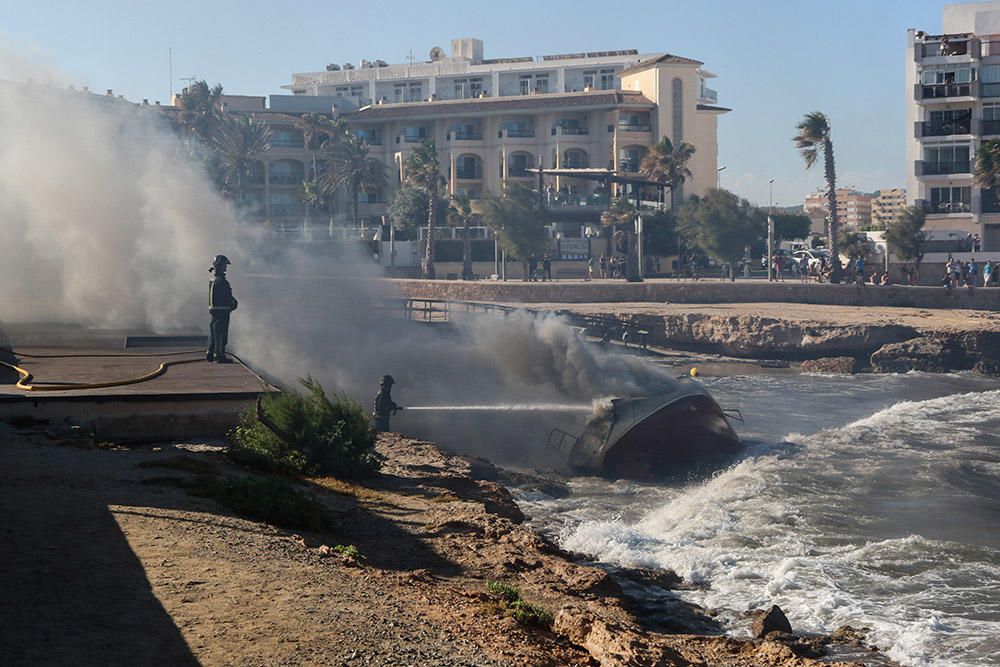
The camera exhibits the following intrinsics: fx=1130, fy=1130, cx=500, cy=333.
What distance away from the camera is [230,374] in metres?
19.1

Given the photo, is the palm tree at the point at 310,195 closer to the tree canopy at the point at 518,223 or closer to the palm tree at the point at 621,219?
the tree canopy at the point at 518,223

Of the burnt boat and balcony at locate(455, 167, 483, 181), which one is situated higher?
balcony at locate(455, 167, 483, 181)

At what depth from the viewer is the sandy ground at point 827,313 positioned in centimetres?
4425

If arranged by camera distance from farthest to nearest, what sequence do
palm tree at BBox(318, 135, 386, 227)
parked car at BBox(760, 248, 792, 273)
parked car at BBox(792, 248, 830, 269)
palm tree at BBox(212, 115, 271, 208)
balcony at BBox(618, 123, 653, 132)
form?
palm tree at BBox(212, 115, 271, 208) → balcony at BBox(618, 123, 653, 132) → palm tree at BBox(318, 135, 386, 227) → parked car at BBox(760, 248, 792, 273) → parked car at BBox(792, 248, 830, 269)

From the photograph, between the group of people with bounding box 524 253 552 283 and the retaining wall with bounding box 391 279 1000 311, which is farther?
the group of people with bounding box 524 253 552 283

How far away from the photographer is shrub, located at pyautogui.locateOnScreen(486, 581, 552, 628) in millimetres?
9516

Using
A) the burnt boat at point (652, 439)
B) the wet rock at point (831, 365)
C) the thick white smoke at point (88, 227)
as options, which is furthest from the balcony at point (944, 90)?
the burnt boat at point (652, 439)

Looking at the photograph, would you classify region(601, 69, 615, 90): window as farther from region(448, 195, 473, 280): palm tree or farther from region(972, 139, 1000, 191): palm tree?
region(972, 139, 1000, 191): palm tree

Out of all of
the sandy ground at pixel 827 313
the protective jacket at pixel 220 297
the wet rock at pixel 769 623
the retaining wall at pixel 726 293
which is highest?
the protective jacket at pixel 220 297

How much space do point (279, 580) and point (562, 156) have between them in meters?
74.4

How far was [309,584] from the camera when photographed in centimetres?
945

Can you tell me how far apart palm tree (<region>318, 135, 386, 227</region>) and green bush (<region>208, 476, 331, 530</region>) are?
6731 centimetres

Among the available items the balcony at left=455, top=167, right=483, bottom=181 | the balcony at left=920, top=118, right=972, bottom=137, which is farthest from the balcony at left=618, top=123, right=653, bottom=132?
the balcony at left=920, top=118, right=972, bottom=137

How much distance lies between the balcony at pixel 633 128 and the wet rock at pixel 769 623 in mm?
70543
